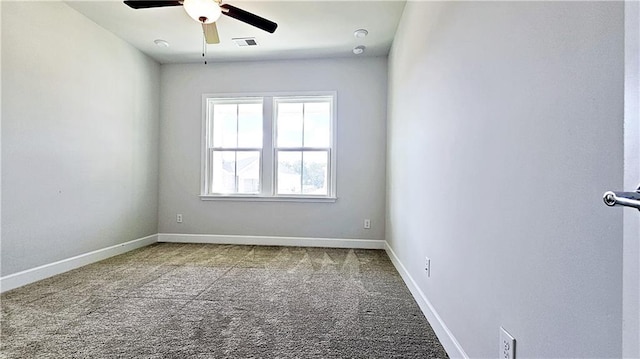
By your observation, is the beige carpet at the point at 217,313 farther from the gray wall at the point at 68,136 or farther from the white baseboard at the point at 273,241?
the white baseboard at the point at 273,241

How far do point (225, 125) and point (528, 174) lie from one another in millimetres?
4145

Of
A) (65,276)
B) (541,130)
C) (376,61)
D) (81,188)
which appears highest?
(376,61)

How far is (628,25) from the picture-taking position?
52 centimetres

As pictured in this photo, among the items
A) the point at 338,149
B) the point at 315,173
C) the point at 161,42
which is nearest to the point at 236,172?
the point at 315,173

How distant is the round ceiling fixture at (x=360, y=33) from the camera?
3.42 m

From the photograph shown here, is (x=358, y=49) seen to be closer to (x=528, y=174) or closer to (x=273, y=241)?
(x=273, y=241)

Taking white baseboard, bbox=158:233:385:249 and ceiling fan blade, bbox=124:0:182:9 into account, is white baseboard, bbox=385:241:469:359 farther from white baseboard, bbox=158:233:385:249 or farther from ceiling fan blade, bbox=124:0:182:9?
ceiling fan blade, bbox=124:0:182:9

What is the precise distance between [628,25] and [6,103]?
3.65 metres

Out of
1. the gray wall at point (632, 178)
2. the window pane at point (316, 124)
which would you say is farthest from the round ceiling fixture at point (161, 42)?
the gray wall at point (632, 178)

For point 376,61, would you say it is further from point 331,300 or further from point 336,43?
point 331,300

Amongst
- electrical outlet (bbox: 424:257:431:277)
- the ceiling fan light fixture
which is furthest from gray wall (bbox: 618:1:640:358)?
the ceiling fan light fixture

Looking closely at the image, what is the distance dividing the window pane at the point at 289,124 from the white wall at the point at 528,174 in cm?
261

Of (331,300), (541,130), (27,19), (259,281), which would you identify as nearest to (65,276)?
(259,281)

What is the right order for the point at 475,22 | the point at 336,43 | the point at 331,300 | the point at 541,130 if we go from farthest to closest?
1. the point at 336,43
2. the point at 331,300
3. the point at 475,22
4. the point at 541,130
